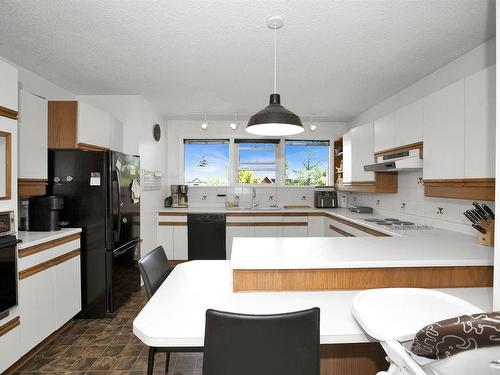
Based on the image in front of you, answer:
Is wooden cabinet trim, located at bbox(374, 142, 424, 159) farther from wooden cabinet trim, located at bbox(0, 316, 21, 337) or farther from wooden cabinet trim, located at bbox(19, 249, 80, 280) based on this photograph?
wooden cabinet trim, located at bbox(0, 316, 21, 337)

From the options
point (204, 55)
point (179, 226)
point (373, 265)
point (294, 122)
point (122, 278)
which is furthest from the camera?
point (179, 226)

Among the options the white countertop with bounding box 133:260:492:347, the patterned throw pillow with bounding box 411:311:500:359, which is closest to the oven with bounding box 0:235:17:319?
the white countertop with bounding box 133:260:492:347

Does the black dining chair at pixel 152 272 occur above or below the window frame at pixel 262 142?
below

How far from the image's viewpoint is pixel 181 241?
4.47 m

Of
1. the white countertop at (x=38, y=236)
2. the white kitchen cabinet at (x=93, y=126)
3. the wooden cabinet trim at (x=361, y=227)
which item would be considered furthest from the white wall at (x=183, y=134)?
the white countertop at (x=38, y=236)

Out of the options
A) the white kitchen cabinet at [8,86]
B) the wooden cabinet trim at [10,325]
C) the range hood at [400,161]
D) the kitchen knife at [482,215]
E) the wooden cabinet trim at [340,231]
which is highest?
the white kitchen cabinet at [8,86]

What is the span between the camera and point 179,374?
199 centimetres

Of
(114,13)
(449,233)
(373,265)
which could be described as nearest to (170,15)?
(114,13)

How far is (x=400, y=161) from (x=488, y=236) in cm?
96

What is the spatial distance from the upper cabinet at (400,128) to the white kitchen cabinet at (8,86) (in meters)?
3.24

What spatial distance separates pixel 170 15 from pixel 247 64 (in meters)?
0.92

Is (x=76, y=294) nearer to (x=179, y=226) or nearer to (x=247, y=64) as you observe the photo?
(x=179, y=226)

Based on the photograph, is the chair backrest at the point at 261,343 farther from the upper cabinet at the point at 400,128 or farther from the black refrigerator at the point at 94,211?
the upper cabinet at the point at 400,128

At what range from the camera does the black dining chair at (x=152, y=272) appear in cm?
160
